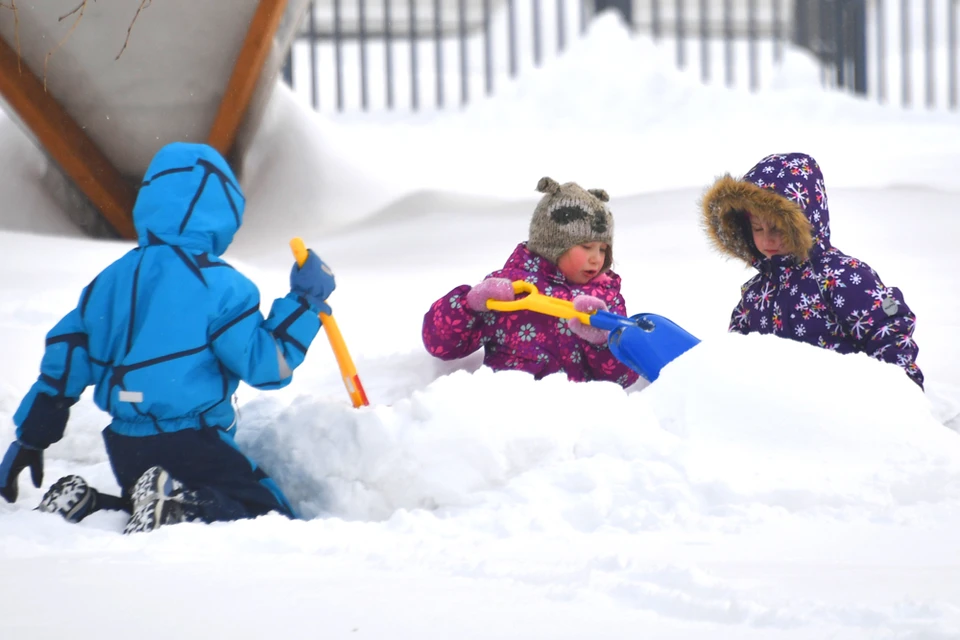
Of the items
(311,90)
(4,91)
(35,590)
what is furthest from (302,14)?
(311,90)

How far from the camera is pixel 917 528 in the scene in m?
1.69

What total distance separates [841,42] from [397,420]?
33.6ft

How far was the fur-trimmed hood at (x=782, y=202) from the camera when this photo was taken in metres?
2.74

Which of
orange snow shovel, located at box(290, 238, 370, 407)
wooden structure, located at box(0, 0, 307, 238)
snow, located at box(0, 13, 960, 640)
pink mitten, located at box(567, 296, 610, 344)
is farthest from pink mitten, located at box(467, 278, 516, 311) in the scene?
wooden structure, located at box(0, 0, 307, 238)

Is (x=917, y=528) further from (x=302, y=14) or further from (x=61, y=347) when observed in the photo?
(x=302, y=14)

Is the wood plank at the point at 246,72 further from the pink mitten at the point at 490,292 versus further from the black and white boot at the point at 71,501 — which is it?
the black and white boot at the point at 71,501

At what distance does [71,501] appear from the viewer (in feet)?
6.61

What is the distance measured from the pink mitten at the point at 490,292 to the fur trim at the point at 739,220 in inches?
26.7

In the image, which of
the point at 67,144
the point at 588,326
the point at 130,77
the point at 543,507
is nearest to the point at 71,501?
the point at 543,507

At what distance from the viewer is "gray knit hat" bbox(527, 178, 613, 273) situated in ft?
9.76

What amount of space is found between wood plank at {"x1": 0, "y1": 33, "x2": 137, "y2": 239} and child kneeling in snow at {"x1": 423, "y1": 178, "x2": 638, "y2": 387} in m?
2.64

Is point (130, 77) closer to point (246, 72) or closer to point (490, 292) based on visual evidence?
point (246, 72)

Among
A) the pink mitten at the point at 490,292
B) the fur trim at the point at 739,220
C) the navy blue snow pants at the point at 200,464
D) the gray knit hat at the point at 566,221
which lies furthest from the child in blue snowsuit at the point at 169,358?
the fur trim at the point at 739,220

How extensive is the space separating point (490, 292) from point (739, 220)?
805 mm
